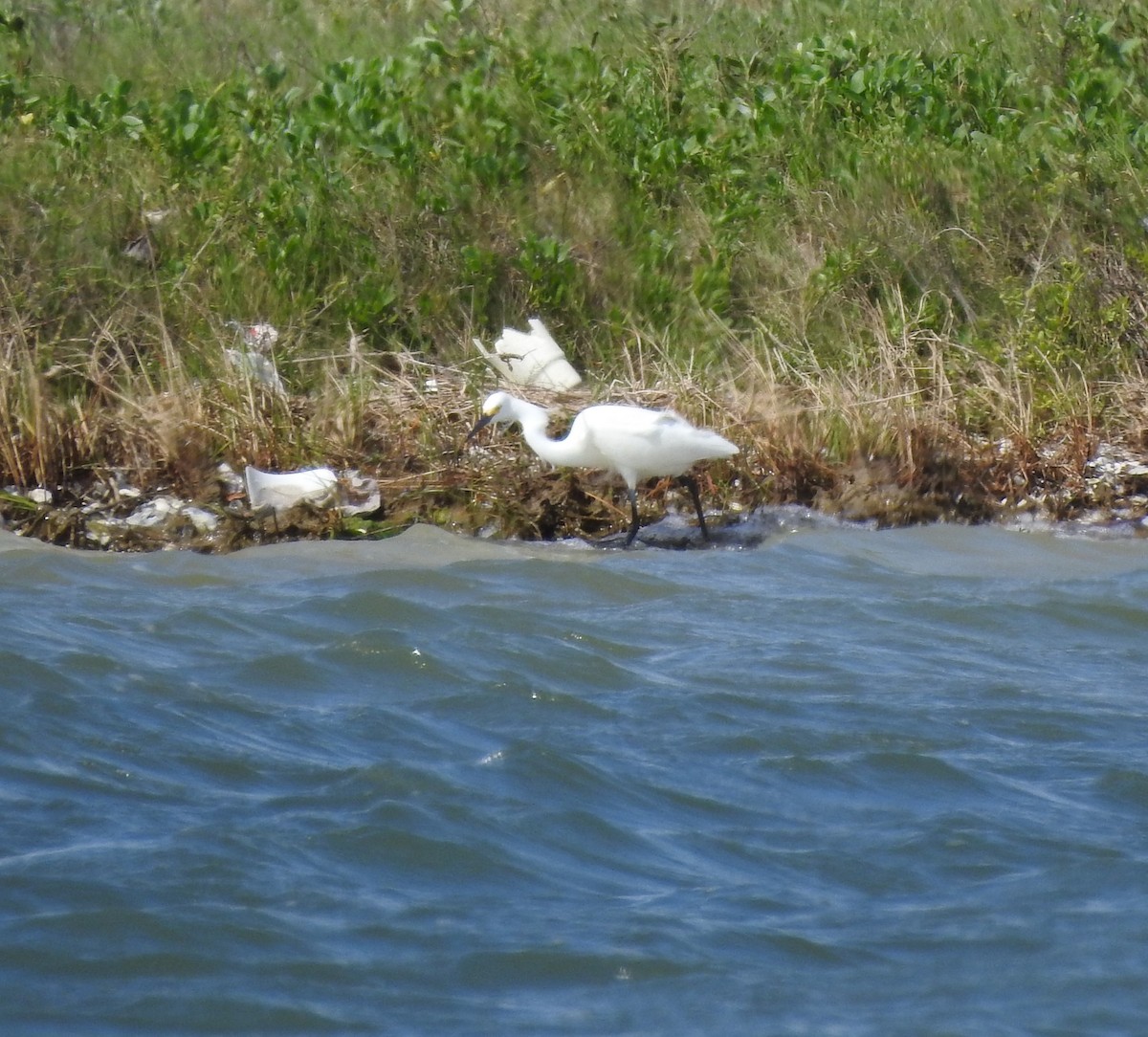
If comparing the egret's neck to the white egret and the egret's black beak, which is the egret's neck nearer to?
the white egret

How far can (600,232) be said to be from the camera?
9844 millimetres

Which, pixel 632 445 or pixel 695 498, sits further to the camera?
pixel 695 498

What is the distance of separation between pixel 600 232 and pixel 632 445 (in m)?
3.18

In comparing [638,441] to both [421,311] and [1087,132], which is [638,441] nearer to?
[421,311]

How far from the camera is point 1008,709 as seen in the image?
197 inches

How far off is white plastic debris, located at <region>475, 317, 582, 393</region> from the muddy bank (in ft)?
2.22

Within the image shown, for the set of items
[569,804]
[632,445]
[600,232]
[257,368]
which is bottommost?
[569,804]

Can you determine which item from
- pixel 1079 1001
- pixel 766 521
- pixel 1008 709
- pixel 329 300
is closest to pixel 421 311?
pixel 329 300

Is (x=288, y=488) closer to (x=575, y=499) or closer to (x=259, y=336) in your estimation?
(x=575, y=499)

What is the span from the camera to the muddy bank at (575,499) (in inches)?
287

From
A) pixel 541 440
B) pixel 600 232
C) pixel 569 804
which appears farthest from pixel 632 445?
pixel 600 232

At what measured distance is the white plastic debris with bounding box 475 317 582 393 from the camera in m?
8.57

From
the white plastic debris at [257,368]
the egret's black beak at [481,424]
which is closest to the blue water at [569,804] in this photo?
the egret's black beak at [481,424]

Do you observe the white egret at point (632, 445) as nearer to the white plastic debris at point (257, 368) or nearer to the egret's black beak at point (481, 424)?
the egret's black beak at point (481, 424)
